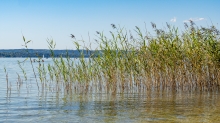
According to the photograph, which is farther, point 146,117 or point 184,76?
point 184,76

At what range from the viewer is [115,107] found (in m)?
10.2

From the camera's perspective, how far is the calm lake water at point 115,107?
841 cm

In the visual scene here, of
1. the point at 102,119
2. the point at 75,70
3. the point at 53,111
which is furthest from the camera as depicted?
the point at 75,70

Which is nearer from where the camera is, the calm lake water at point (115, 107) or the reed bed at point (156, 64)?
the calm lake water at point (115, 107)

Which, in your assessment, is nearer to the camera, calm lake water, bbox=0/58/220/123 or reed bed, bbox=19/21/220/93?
calm lake water, bbox=0/58/220/123

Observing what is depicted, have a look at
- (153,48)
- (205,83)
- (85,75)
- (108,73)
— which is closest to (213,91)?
(205,83)

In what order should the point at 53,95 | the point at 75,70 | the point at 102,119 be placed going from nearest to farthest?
the point at 102,119, the point at 53,95, the point at 75,70

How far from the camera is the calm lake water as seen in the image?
8.41 m

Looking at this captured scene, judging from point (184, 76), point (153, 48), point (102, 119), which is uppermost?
point (153, 48)

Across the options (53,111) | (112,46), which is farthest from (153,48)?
(53,111)

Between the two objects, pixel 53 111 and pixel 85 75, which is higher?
pixel 85 75

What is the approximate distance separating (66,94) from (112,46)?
2595mm

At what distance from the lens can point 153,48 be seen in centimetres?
1383

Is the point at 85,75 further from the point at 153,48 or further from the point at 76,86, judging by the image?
the point at 153,48
